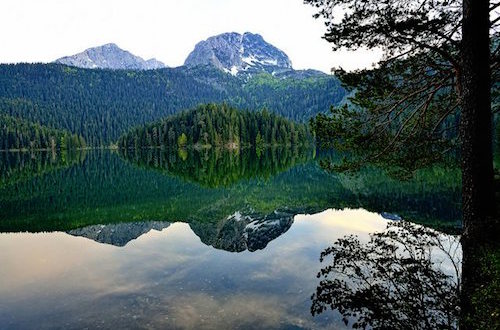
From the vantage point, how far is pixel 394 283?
1171 cm

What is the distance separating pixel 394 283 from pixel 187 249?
10.6m

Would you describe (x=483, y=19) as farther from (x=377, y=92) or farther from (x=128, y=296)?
(x=128, y=296)

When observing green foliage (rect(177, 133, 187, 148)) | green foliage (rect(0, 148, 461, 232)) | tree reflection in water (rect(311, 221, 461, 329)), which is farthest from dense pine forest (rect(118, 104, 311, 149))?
tree reflection in water (rect(311, 221, 461, 329))

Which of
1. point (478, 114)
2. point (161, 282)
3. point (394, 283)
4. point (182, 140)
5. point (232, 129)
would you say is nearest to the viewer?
point (394, 283)

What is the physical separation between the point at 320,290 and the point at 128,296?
661 centimetres

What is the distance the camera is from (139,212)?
30594 mm

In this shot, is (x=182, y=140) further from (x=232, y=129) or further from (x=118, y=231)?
(x=118, y=231)

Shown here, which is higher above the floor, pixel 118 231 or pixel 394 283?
pixel 394 283

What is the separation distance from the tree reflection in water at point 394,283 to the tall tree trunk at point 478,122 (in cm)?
168

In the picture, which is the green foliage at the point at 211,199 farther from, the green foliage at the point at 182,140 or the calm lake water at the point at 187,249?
the green foliage at the point at 182,140

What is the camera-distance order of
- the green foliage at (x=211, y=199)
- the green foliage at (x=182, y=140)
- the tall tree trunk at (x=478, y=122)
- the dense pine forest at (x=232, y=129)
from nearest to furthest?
1. the tall tree trunk at (x=478, y=122)
2. the green foliage at (x=211, y=199)
3. the dense pine forest at (x=232, y=129)
4. the green foliage at (x=182, y=140)

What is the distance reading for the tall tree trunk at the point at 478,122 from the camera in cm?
1220

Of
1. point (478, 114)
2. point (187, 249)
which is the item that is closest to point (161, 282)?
point (187, 249)

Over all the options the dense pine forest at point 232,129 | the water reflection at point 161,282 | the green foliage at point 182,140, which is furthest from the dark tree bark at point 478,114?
the green foliage at point 182,140
